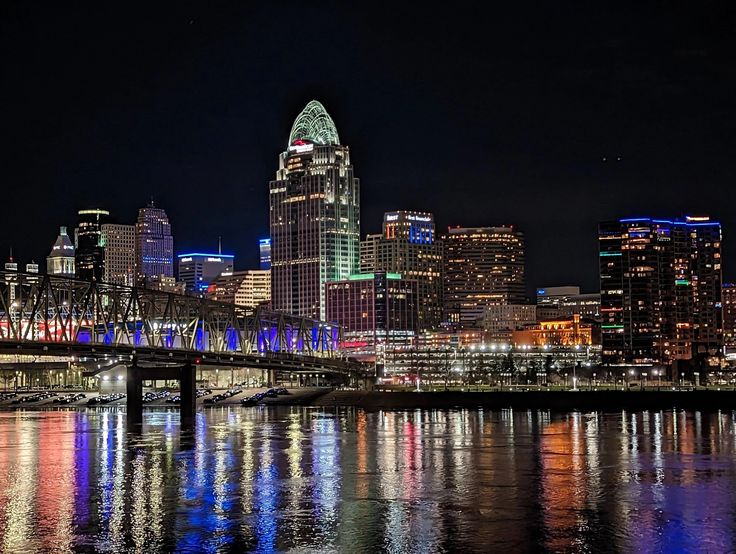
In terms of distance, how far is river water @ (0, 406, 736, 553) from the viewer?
47.5 m

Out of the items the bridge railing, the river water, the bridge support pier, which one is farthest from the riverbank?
the river water

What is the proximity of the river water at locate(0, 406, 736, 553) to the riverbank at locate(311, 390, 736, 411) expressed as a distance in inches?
2041

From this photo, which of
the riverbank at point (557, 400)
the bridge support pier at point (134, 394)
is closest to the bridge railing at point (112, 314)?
the bridge support pier at point (134, 394)

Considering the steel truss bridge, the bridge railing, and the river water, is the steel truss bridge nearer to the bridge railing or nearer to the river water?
the bridge railing

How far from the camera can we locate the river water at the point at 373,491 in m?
47.5

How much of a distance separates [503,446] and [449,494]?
101ft

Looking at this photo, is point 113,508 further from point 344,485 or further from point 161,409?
point 161,409

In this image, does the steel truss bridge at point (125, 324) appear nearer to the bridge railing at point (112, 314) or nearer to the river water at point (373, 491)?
the bridge railing at point (112, 314)

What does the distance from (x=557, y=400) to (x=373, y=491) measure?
109 metres

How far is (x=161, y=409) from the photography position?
18075 centimetres

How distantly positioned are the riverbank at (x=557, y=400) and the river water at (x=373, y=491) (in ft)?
170

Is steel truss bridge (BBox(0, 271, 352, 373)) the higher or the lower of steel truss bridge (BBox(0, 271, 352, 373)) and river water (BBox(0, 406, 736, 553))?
the higher

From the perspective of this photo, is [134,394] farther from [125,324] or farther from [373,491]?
[373,491]

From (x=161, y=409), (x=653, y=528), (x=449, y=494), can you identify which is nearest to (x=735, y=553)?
(x=653, y=528)
